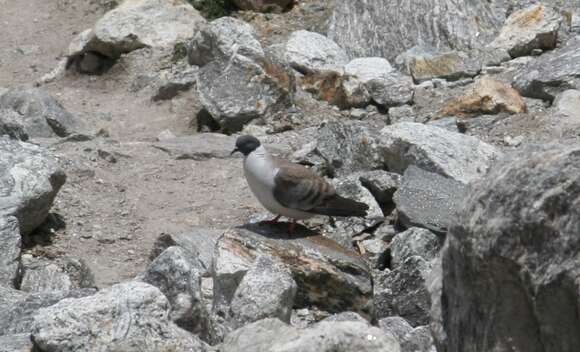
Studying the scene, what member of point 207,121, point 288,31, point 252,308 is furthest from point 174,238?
point 288,31

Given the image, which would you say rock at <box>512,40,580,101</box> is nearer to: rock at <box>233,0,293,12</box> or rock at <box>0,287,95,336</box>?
rock at <box>233,0,293,12</box>

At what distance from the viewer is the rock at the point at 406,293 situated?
853 centimetres

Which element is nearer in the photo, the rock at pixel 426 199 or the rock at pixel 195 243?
the rock at pixel 195 243

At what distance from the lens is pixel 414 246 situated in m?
9.34

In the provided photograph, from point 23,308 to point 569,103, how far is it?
6.58 m

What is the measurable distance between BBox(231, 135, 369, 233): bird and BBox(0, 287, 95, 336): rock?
5.22 feet

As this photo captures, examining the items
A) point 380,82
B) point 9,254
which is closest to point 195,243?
point 9,254

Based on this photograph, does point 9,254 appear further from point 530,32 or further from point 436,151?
point 530,32

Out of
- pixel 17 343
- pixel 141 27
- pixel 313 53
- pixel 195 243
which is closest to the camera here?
pixel 17 343

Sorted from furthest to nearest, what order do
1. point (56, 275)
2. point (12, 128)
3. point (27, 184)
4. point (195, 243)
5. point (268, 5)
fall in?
point (268, 5), point (12, 128), point (27, 184), point (195, 243), point (56, 275)

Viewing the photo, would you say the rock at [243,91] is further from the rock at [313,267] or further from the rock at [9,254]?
the rock at [313,267]

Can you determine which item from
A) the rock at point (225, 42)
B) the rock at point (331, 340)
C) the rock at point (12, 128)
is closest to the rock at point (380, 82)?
the rock at point (225, 42)

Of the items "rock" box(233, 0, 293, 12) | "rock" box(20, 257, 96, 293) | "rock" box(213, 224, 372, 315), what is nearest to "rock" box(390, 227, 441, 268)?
"rock" box(213, 224, 372, 315)

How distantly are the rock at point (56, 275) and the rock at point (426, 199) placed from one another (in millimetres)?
2613
